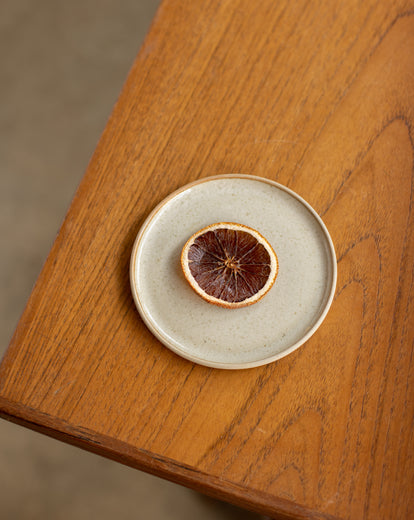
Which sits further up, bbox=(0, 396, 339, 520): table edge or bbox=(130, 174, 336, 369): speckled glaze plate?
bbox=(130, 174, 336, 369): speckled glaze plate

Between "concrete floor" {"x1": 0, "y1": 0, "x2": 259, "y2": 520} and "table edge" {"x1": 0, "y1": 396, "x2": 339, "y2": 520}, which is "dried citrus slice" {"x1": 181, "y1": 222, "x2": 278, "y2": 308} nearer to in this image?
"table edge" {"x1": 0, "y1": 396, "x2": 339, "y2": 520}

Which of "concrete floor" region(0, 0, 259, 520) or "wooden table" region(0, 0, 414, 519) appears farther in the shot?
"concrete floor" region(0, 0, 259, 520)

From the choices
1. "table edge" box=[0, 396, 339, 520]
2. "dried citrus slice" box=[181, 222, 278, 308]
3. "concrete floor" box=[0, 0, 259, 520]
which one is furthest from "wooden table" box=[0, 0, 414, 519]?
"concrete floor" box=[0, 0, 259, 520]

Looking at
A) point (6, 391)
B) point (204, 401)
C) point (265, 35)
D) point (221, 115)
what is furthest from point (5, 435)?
point (265, 35)

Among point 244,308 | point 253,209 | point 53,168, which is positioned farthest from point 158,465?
point 53,168

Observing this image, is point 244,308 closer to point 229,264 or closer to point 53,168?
point 229,264

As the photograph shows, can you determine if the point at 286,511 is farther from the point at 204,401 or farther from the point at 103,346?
the point at 103,346
